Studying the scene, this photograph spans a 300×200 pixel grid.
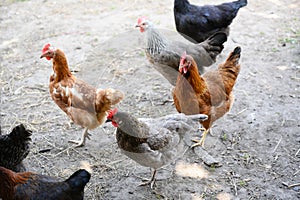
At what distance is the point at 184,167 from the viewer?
12.3 ft

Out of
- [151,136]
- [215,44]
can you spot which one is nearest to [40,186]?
[151,136]

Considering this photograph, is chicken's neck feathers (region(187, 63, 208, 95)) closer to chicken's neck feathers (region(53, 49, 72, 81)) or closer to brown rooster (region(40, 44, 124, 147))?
brown rooster (region(40, 44, 124, 147))

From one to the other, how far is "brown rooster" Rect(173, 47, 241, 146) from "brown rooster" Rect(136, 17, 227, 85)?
67 centimetres

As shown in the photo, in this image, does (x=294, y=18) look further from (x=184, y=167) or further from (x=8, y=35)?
(x=8, y=35)

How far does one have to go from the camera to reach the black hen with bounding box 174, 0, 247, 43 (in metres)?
5.30

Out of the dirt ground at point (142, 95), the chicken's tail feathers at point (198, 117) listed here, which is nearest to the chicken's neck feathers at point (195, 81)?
the chicken's tail feathers at point (198, 117)

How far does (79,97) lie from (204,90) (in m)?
1.45

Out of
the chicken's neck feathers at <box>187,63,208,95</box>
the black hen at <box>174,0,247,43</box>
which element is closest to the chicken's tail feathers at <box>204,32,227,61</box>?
the black hen at <box>174,0,247,43</box>

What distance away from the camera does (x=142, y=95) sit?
4945mm

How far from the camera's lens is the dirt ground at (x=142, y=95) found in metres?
3.56

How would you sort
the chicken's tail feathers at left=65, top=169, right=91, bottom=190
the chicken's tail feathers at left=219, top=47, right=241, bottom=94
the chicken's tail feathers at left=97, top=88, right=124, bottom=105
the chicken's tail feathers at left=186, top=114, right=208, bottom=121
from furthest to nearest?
1. the chicken's tail feathers at left=219, top=47, right=241, bottom=94
2. the chicken's tail feathers at left=97, top=88, right=124, bottom=105
3. the chicken's tail feathers at left=186, top=114, right=208, bottom=121
4. the chicken's tail feathers at left=65, top=169, right=91, bottom=190

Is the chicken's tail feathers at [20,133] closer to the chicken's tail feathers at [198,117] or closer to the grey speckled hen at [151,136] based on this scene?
the grey speckled hen at [151,136]

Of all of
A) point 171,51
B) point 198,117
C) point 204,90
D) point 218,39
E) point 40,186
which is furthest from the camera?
point 218,39

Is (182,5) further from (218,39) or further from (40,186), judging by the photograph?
(40,186)
